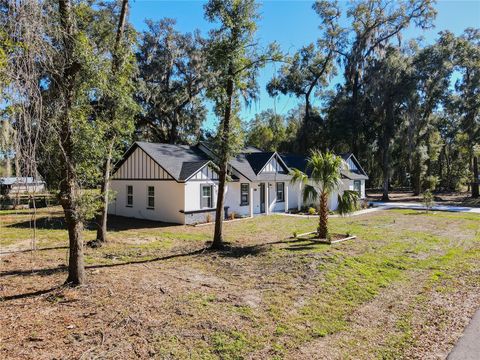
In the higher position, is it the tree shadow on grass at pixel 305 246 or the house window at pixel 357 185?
the house window at pixel 357 185

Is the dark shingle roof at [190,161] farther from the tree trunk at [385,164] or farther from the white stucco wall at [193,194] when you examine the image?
the tree trunk at [385,164]

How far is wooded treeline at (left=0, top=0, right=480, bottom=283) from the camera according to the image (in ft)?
16.4

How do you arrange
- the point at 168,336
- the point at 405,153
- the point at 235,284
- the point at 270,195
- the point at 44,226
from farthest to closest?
the point at 405,153 < the point at 270,195 < the point at 44,226 < the point at 235,284 < the point at 168,336

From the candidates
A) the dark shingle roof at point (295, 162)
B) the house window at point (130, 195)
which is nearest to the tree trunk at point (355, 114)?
the dark shingle roof at point (295, 162)

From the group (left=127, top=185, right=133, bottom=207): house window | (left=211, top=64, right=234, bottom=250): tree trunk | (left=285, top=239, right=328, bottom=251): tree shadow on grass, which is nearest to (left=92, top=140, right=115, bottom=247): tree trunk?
(left=211, top=64, right=234, bottom=250): tree trunk

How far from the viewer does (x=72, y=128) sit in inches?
274

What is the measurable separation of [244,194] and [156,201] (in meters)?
5.46

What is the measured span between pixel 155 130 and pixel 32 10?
2841 cm

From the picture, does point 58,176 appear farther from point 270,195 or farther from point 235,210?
point 270,195

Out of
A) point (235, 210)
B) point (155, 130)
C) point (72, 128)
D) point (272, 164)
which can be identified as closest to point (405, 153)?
point (272, 164)

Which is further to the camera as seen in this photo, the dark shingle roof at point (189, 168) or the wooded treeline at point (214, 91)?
the dark shingle roof at point (189, 168)

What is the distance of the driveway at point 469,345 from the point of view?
5336 mm

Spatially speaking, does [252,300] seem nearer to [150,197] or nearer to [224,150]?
[224,150]

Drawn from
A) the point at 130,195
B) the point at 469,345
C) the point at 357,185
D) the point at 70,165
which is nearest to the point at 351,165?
the point at 357,185
